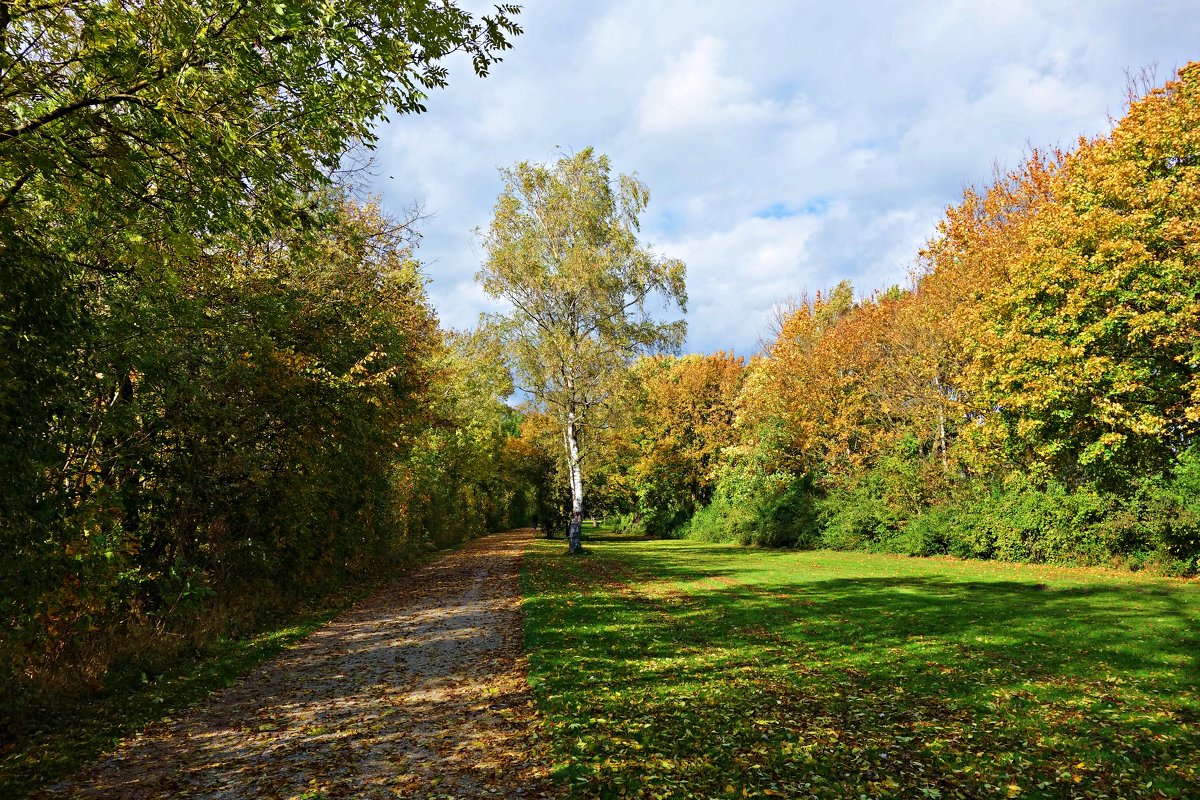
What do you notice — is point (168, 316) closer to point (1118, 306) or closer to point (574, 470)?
point (1118, 306)

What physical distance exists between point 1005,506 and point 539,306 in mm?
21378

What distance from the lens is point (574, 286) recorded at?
91.7 feet

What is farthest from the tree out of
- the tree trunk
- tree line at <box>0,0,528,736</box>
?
tree line at <box>0,0,528,736</box>

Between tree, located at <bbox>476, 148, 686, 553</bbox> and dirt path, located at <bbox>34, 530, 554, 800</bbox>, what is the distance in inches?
719

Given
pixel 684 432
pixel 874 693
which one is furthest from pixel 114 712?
pixel 684 432

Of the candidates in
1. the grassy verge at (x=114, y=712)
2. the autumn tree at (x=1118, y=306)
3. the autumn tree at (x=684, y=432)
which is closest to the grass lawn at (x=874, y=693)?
the grassy verge at (x=114, y=712)

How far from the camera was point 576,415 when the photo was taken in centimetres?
2888

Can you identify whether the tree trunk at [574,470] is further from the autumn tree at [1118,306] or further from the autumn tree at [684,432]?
the autumn tree at [1118,306]

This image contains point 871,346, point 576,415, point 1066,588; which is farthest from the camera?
point 871,346

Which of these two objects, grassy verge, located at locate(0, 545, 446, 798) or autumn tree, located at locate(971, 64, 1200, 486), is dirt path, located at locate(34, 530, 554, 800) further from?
autumn tree, located at locate(971, 64, 1200, 486)

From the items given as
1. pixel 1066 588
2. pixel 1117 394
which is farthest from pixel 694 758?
pixel 1117 394

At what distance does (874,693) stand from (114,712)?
29.7 ft

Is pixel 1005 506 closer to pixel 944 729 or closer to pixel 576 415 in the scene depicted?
pixel 576 415

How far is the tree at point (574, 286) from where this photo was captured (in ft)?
92.9
